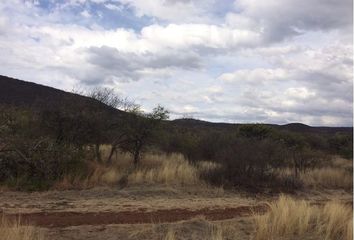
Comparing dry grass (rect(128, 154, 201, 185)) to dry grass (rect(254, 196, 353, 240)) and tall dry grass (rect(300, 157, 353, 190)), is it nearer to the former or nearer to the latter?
tall dry grass (rect(300, 157, 353, 190))

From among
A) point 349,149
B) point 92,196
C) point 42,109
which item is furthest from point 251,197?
point 349,149

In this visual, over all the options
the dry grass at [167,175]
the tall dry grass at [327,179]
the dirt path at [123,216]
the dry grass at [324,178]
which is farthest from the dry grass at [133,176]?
the tall dry grass at [327,179]

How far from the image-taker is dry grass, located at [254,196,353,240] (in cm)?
969

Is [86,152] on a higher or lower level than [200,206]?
higher

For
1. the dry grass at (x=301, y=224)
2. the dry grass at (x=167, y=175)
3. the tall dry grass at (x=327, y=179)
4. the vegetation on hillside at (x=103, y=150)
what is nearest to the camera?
the dry grass at (x=301, y=224)

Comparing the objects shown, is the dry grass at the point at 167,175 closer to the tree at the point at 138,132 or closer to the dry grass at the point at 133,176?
the dry grass at the point at 133,176

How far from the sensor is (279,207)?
11.2 meters

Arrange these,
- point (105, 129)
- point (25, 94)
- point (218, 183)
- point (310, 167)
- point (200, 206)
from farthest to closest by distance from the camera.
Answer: point (25, 94), point (310, 167), point (105, 129), point (218, 183), point (200, 206)

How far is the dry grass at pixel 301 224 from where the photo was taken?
31.8ft

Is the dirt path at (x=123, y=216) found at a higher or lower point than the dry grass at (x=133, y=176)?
lower

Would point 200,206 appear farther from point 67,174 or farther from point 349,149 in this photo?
point 349,149

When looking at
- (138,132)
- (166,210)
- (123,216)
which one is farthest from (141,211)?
(138,132)

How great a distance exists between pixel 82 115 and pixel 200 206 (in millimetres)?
7620

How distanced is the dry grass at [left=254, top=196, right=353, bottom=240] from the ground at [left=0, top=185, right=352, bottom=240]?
384 millimetres
